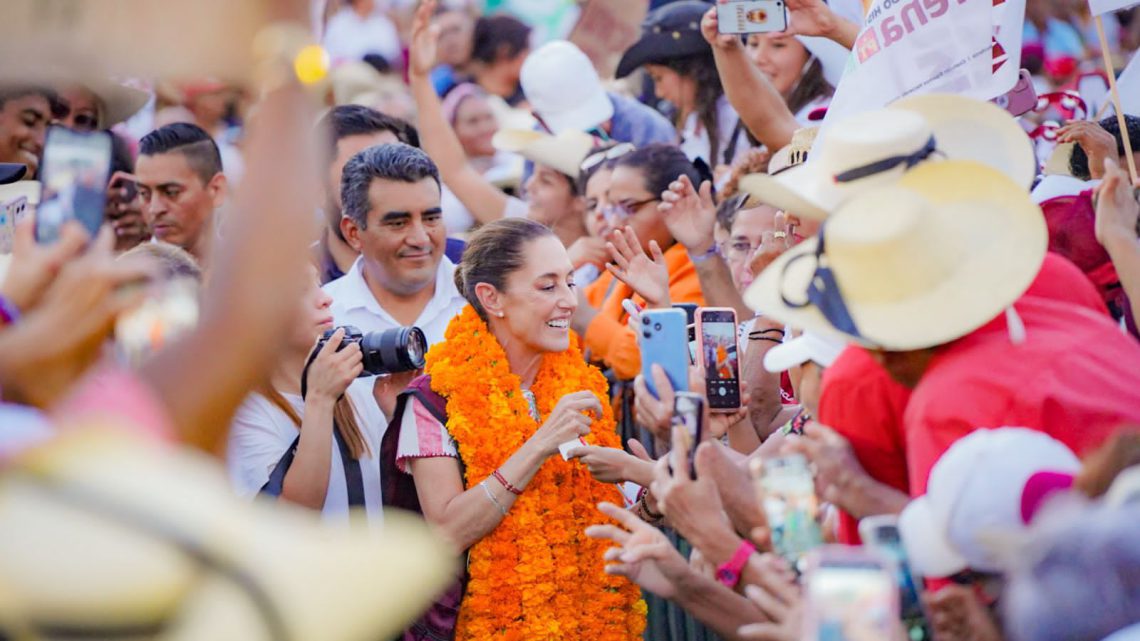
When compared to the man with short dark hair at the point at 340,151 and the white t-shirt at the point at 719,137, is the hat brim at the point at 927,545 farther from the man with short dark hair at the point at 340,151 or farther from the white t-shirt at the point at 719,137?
the white t-shirt at the point at 719,137

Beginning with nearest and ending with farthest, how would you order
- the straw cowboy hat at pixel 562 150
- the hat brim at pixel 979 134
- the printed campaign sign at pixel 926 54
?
the hat brim at pixel 979 134 → the printed campaign sign at pixel 926 54 → the straw cowboy hat at pixel 562 150

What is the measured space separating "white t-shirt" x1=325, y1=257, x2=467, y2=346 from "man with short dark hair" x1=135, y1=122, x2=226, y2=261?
A: 74 cm

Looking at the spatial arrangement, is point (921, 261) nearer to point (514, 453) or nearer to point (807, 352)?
point (807, 352)

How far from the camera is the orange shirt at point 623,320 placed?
512 centimetres

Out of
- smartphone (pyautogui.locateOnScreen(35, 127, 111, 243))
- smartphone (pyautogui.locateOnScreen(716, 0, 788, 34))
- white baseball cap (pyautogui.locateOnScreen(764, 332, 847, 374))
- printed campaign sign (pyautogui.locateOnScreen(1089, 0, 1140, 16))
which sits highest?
smartphone (pyautogui.locateOnScreen(35, 127, 111, 243))

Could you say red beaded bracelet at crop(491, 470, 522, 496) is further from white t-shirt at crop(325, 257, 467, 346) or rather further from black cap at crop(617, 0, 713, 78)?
black cap at crop(617, 0, 713, 78)

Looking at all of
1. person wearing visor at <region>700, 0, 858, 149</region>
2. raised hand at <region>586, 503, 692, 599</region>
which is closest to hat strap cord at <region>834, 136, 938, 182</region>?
raised hand at <region>586, 503, 692, 599</region>

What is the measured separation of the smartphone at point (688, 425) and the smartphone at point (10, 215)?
163 cm

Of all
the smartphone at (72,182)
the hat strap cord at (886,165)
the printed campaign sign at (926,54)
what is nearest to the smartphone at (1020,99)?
the printed campaign sign at (926,54)

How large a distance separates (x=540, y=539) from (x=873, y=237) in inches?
71.5

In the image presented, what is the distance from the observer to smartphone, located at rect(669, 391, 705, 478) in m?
3.19

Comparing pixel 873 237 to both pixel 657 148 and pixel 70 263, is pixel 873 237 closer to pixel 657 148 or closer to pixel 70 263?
pixel 70 263

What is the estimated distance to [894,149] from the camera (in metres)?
2.84

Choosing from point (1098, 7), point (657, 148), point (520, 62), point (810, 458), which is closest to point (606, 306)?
point (657, 148)
